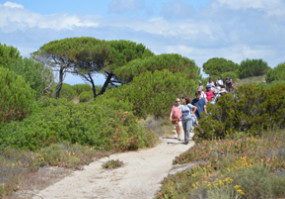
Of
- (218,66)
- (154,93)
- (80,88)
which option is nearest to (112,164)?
(154,93)

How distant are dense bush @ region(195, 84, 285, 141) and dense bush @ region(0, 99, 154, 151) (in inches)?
114

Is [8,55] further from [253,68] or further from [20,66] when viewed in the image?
[253,68]

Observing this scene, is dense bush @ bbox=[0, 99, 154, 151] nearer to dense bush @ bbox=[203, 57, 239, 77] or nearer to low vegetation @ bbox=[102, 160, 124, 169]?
low vegetation @ bbox=[102, 160, 124, 169]

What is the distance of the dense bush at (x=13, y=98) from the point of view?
1149 cm

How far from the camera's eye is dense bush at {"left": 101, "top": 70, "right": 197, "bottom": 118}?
18281 mm

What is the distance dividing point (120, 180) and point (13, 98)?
5.51m

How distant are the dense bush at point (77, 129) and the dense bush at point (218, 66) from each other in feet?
145

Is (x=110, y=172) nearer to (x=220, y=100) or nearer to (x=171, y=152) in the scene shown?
(x=171, y=152)

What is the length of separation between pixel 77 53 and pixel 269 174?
2889 centimetres

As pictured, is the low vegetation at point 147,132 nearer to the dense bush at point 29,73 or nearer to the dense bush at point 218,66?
the dense bush at point 29,73

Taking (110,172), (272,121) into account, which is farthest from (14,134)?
(272,121)

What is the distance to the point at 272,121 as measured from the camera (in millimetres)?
9930

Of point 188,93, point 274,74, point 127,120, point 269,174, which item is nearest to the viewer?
point 269,174

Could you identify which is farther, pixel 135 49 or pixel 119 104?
pixel 135 49
